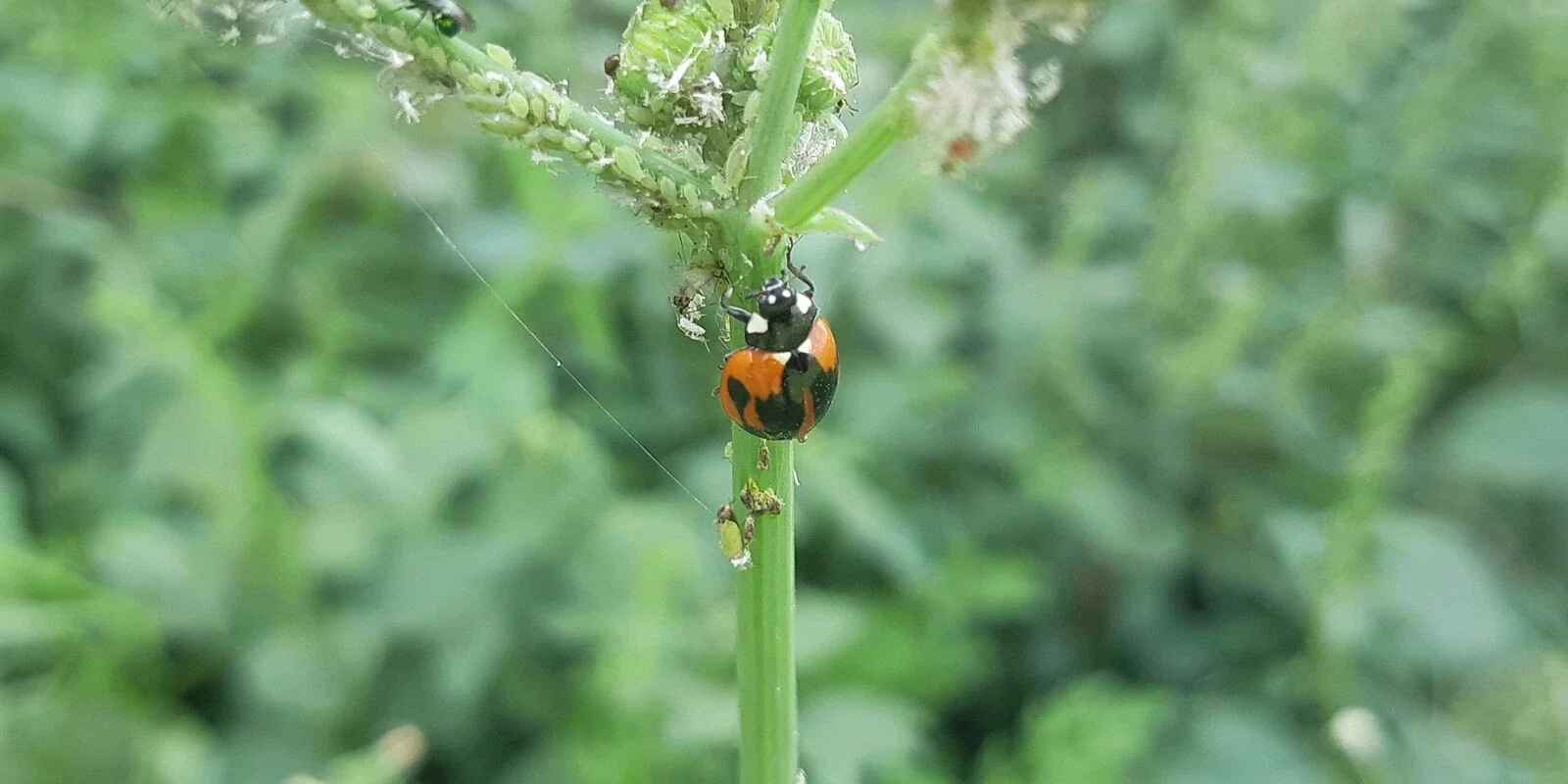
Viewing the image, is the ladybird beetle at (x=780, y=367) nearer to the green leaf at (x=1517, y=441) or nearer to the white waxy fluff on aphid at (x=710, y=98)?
the white waxy fluff on aphid at (x=710, y=98)

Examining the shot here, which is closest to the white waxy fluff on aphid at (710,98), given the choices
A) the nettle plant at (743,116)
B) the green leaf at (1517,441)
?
the nettle plant at (743,116)

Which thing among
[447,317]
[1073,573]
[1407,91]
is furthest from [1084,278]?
[447,317]

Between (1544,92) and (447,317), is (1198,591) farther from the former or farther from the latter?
(447,317)

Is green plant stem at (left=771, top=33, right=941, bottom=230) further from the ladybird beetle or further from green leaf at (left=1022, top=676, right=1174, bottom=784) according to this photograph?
green leaf at (left=1022, top=676, right=1174, bottom=784)

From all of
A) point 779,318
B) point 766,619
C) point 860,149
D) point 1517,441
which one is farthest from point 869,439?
point 860,149

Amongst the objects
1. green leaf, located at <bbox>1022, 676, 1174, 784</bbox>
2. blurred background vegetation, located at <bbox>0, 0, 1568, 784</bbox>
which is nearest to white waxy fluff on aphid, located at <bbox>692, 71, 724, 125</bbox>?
blurred background vegetation, located at <bbox>0, 0, 1568, 784</bbox>

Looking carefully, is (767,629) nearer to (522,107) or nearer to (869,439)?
(522,107)
